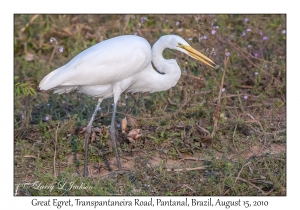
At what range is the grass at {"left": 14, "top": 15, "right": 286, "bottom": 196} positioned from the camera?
491cm

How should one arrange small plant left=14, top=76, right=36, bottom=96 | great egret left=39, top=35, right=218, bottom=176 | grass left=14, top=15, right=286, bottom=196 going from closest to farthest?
1. grass left=14, top=15, right=286, bottom=196
2. great egret left=39, top=35, right=218, bottom=176
3. small plant left=14, top=76, right=36, bottom=96

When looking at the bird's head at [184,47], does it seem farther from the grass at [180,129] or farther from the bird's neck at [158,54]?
the grass at [180,129]

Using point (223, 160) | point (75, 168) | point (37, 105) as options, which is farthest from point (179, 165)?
point (37, 105)

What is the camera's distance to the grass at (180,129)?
491cm

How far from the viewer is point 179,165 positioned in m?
5.29

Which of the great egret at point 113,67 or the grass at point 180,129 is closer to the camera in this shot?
the grass at point 180,129

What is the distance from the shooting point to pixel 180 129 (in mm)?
5828

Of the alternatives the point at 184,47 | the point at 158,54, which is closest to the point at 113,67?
the point at 158,54

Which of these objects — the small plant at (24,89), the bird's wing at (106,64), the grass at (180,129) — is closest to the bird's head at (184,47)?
the bird's wing at (106,64)

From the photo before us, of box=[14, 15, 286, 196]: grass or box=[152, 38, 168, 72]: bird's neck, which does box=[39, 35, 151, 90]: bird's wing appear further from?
box=[14, 15, 286, 196]: grass

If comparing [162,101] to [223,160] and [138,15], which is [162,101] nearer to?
[223,160]

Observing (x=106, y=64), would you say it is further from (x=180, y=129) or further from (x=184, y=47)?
(x=180, y=129)

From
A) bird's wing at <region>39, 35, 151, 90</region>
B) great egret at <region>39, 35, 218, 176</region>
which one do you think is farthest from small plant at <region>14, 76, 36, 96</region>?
bird's wing at <region>39, 35, 151, 90</region>

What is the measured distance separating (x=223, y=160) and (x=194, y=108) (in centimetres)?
109
